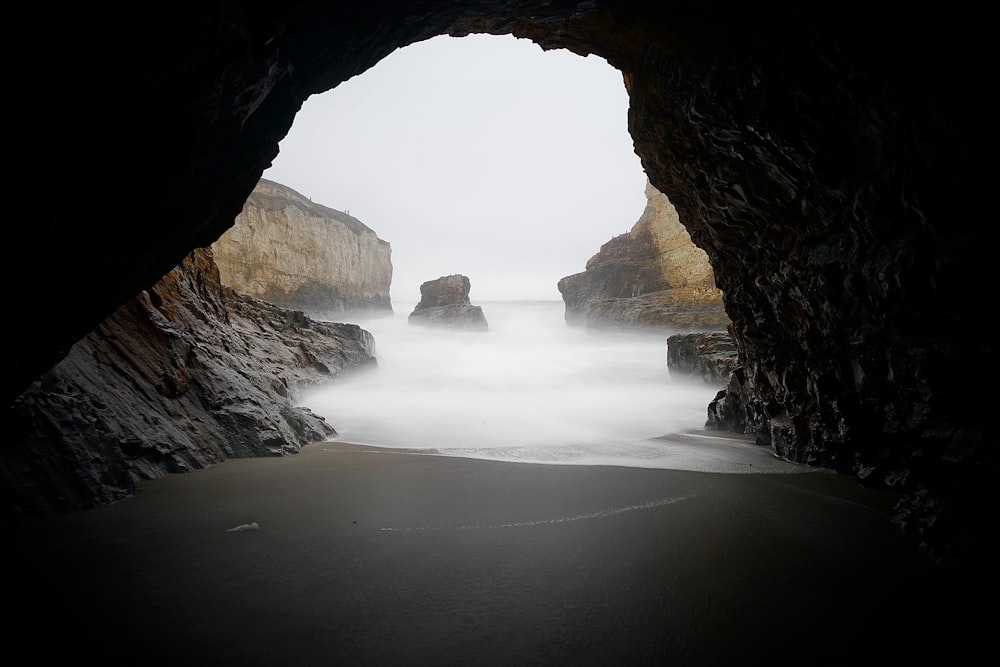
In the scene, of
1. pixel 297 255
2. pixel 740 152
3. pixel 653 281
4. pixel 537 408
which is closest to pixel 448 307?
pixel 297 255

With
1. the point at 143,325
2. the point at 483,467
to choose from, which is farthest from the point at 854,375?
the point at 143,325

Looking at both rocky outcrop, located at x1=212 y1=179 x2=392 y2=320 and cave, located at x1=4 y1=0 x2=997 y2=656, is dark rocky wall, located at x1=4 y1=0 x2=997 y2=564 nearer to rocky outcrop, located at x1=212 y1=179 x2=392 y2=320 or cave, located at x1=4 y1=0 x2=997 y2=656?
cave, located at x1=4 y1=0 x2=997 y2=656

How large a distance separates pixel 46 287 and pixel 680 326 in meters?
22.5

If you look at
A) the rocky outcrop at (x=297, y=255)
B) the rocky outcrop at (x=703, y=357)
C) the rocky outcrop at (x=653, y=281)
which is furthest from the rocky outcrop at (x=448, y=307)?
the rocky outcrop at (x=703, y=357)

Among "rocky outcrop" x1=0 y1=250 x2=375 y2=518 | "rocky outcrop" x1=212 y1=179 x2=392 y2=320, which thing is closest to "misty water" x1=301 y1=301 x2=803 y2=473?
"rocky outcrop" x1=0 y1=250 x2=375 y2=518

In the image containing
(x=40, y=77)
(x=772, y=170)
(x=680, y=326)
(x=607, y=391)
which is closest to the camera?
(x=40, y=77)

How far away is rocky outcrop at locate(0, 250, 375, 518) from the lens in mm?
3143

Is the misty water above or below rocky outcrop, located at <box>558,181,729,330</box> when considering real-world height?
below

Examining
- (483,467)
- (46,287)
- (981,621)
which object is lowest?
(981,621)

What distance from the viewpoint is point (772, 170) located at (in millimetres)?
3914

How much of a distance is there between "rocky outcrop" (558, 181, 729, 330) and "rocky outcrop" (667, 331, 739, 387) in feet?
23.3

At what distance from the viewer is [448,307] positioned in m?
32.6

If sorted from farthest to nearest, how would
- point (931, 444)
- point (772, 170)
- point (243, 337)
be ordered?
point (243, 337) → point (772, 170) → point (931, 444)

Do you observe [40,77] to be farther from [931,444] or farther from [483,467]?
[931,444]
